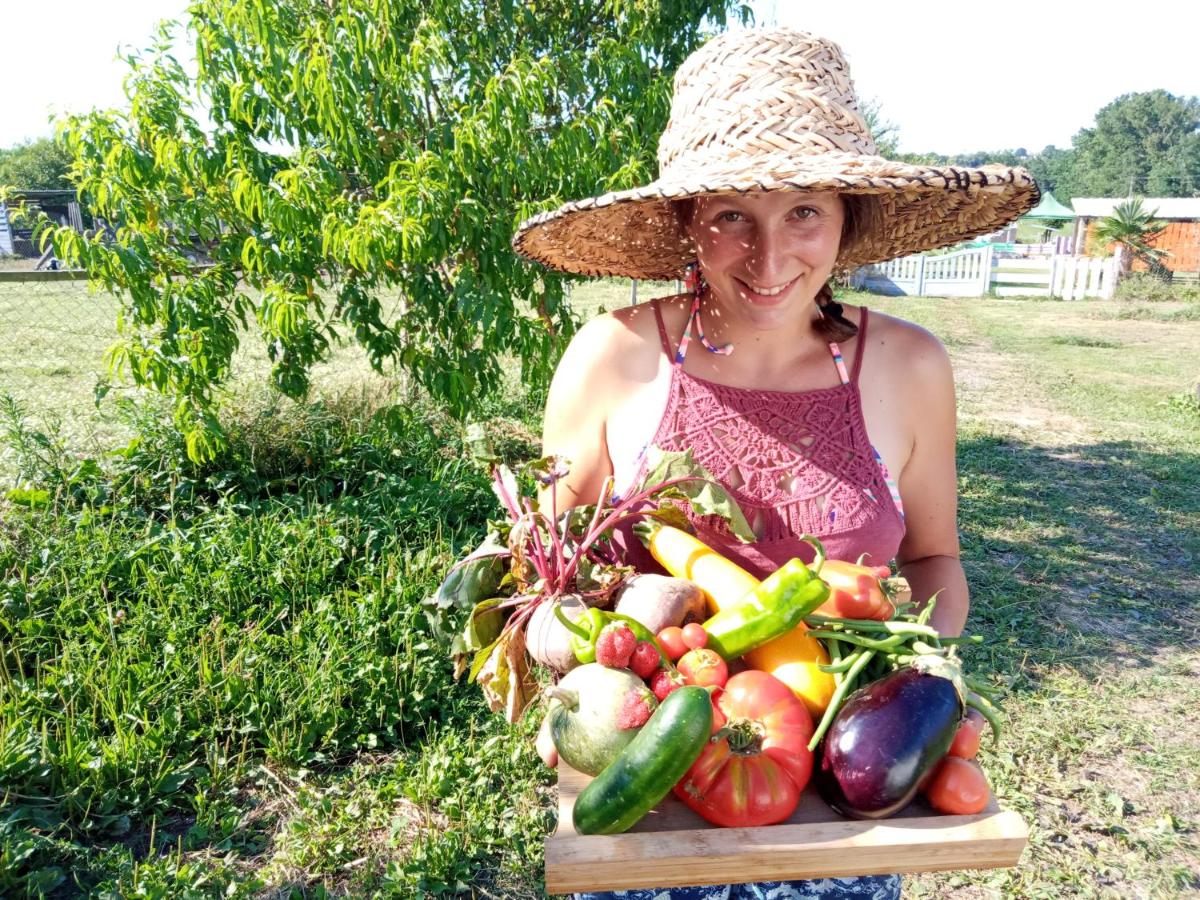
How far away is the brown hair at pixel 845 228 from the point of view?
1.87 metres

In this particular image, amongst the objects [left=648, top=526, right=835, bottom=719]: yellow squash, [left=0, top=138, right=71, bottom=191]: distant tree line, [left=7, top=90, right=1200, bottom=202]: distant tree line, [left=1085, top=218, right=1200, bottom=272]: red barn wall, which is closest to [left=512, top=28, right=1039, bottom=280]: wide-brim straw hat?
[left=648, top=526, right=835, bottom=719]: yellow squash

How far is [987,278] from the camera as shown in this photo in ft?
76.7

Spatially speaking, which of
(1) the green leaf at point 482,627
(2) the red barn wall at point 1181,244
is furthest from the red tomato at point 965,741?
(2) the red barn wall at point 1181,244

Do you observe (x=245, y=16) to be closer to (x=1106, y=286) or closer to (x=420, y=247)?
(x=420, y=247)

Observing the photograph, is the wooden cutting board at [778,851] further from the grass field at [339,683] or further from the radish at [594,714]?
the grass field at [339,683]

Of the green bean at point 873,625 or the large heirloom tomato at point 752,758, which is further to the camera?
the green bean at point 873,625

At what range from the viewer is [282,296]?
12.9ft

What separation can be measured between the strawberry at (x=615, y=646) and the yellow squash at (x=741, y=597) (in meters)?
0.24

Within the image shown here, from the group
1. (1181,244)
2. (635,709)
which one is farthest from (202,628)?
(1181,244)

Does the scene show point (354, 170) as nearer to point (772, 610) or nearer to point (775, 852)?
point (772, 610)

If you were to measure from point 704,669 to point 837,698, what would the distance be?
0.66 ft

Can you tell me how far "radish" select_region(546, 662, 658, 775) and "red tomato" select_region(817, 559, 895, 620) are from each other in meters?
0.37

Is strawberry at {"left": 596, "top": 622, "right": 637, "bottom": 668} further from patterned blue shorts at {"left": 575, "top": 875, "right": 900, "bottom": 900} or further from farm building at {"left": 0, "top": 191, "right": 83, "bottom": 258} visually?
farm building at {"left": 0, "top": 191, "right": 83, "bottom": 258}

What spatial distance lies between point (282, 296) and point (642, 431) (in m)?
2.62
